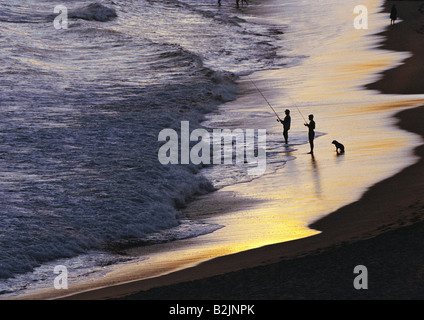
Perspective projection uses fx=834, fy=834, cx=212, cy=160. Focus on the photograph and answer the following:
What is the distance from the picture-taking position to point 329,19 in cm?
4666

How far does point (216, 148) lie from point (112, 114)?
477cm

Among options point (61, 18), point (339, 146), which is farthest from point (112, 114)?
point (61, 18)

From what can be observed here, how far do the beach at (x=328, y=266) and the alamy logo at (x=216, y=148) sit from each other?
15.4ft

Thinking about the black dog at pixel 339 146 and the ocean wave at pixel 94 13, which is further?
the ocean wave at pixel 94 13

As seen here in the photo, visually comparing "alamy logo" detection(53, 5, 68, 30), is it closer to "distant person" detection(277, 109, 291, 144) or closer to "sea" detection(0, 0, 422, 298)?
"sea" detection(0, 0, 422, 298)

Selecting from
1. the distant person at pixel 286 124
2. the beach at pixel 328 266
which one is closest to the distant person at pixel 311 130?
the distant person at pixel 286 124

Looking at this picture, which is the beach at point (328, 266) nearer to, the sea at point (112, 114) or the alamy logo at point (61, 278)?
the alamy logo at point (61, 278)

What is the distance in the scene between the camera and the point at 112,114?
22.7 metres

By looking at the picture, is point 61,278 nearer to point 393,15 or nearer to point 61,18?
point 393,15

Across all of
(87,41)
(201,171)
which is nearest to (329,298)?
(201,171)

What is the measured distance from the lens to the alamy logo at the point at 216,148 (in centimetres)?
1761

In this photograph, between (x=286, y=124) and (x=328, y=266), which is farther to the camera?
(x=286, y=124)

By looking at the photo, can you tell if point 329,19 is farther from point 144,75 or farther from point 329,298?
point 329,298

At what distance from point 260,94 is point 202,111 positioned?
113 inches
